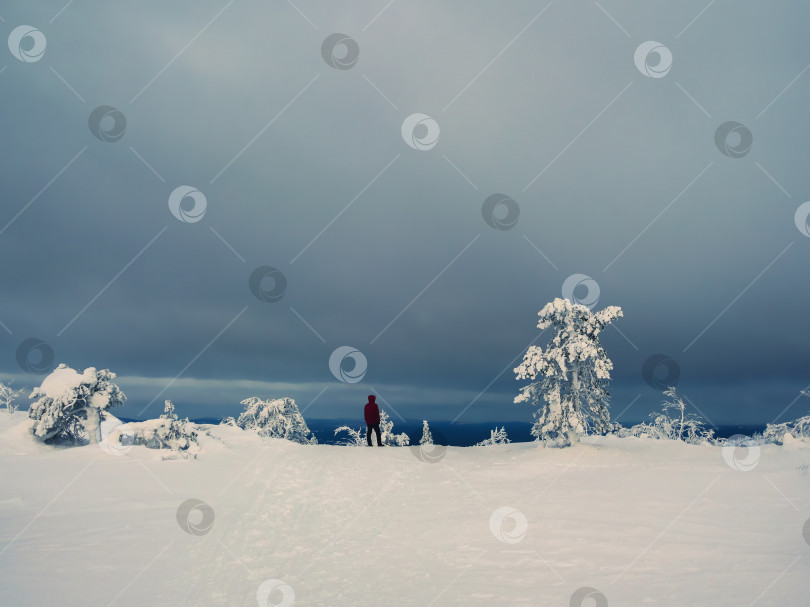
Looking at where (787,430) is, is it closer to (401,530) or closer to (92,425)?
(401,530)

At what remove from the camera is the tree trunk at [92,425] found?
1894cm

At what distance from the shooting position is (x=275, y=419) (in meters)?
41.6

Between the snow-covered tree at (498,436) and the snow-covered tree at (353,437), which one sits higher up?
the snow-covered tree at (498,436)

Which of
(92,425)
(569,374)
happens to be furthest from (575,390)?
(92,425)

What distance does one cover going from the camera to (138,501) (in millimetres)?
12883

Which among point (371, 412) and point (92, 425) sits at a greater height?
point (371, 412)

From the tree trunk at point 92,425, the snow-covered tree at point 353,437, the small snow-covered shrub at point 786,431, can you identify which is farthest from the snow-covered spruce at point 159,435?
the snow-covered tree at point 353,437

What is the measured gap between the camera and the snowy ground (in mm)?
7453

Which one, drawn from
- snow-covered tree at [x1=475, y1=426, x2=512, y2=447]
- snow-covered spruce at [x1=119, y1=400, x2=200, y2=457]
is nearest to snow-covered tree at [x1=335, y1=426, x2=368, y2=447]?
snow-covered tree at [x1=475, y1=426, x2=512, y2=447]

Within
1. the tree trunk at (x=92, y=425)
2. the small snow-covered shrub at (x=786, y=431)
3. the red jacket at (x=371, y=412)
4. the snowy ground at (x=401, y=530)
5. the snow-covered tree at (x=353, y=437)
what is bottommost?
the snowy ground at (x=401, y=530)

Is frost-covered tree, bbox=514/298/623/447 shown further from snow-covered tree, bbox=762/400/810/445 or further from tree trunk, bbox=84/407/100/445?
tree trunk, bbox=84/407/100/445

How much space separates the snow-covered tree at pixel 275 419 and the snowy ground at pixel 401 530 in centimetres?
2390

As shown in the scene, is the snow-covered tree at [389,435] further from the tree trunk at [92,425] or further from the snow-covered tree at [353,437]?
the tree trunk at [92,425]

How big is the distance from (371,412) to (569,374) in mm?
9127
